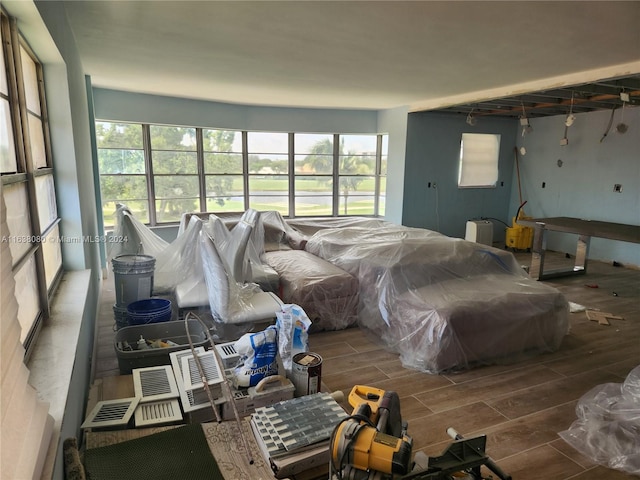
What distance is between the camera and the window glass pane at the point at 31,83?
196cm

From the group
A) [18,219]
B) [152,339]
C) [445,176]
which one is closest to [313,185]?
[445,176]

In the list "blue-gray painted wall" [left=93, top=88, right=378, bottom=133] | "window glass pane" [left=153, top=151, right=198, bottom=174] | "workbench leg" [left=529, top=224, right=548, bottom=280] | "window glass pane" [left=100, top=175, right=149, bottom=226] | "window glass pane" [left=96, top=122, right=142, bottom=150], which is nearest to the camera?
"workbench leg" [left=529, top=224, right=548, bottom=280]

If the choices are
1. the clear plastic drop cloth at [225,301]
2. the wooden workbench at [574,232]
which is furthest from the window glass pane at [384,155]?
the clear plastic drop cloth at [225,301]

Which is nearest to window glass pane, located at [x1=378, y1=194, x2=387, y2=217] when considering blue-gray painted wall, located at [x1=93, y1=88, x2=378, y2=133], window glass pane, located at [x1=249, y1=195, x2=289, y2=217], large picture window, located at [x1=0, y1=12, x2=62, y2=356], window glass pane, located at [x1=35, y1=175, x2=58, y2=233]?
blue-gray painted wall, located at [x1=93, y1=88, x2=378, y2=133]

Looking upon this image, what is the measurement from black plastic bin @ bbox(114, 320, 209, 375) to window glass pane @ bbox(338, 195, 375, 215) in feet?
17.8

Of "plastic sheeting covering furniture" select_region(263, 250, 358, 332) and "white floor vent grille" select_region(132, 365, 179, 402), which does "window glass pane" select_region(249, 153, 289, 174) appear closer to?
"plastic sheeting covering furniture" select_region(263, 250, 358, 332)

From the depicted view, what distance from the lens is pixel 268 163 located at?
7.30 meters

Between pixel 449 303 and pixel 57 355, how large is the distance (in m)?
2.45

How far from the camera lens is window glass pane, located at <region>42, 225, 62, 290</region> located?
6.57 ft

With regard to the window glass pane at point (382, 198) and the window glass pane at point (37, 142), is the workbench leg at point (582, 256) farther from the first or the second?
the window glass pane at point (37, 142)

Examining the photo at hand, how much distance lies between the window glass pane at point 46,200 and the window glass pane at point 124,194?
3972mm

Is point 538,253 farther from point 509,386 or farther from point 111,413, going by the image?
point 111,413

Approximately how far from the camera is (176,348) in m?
2.31

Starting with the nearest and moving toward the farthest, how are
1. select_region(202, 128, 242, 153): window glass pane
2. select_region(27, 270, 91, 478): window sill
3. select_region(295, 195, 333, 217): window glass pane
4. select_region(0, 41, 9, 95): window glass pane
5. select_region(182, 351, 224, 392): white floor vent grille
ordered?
select_region(27, 270, 91, 478): window sill → select_region(0, 41, 9, 95): window glass pane → select_region(182, 351, 224, 392): white floor vent grille → select_region(202, 128, 242, 153): window glass pane → select_region(295, 195, 333, 217): window glass pane
